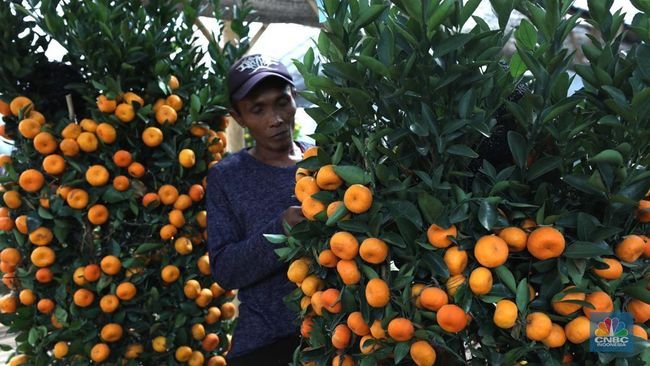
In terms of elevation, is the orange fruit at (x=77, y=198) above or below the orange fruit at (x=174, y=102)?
below

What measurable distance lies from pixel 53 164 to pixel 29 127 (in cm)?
16

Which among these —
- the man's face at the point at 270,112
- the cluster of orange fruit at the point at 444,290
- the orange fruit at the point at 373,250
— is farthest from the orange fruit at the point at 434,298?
the man's face at the point at 270,112

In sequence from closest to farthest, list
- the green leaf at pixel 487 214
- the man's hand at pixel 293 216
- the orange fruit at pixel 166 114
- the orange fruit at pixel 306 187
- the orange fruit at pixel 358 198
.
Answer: the green leaf at pixel 487 214 < the orange fruit at pixel 358 198 < the orange fruit at pixel 306 187 < the man's hand at pixel 293 216 < the orange fruit at pixel 166 114

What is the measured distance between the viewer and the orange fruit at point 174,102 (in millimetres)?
2143

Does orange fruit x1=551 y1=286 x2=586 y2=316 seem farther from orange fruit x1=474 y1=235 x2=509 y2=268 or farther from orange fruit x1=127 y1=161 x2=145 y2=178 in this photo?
orange fruit x1=127 y1=161 x2=145 y2=178

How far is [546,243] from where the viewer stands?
0.97 m

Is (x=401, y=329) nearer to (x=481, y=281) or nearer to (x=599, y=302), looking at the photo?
(x=481, y=281)

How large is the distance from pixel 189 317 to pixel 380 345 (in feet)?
4.12

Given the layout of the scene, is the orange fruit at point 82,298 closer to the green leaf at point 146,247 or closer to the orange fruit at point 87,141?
the green leaf at point 146,247

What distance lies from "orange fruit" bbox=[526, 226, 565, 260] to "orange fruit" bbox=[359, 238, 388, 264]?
0.25 meters

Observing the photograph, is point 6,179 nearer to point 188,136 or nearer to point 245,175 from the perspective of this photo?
point 188,136

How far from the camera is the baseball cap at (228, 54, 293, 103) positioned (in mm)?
1738

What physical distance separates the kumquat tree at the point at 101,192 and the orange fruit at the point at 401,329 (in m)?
1.23

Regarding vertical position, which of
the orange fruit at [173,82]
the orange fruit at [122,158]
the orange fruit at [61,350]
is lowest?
the orange fruit at [61,350]
